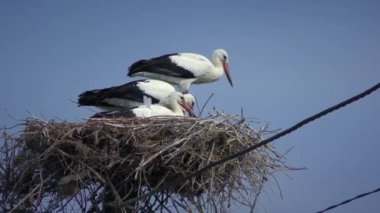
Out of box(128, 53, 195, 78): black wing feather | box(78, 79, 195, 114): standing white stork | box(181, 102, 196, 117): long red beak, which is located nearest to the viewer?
box(181, 102, 196, 117): long red beak

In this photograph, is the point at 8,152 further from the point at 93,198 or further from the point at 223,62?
the point at 223,62

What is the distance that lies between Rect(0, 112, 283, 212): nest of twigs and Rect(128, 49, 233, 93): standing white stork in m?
2.38

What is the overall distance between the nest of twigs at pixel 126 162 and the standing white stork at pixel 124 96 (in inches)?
58.5

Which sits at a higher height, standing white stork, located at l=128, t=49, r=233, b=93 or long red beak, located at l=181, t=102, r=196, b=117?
standing white stork, located at l=128, t=49, r=233, b=93

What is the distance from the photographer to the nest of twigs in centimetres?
547

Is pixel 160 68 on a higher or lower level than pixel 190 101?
higher

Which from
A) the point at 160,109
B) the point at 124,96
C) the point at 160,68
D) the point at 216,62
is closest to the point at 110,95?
the point at 124,96

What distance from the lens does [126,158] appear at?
5461 millimetres

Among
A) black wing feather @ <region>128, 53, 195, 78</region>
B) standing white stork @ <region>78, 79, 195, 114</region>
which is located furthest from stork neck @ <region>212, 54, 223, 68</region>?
standing white stork @ <region>78, 79, 195, 114</region>

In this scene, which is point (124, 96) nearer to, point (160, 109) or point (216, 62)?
point (160, 109)

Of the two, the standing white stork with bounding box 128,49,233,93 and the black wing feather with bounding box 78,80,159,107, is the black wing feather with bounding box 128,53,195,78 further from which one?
the black wing feather with bounding box 78,80,159,107

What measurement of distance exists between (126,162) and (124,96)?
1.86m

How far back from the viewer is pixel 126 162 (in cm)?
553

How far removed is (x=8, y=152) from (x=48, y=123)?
0.41m
